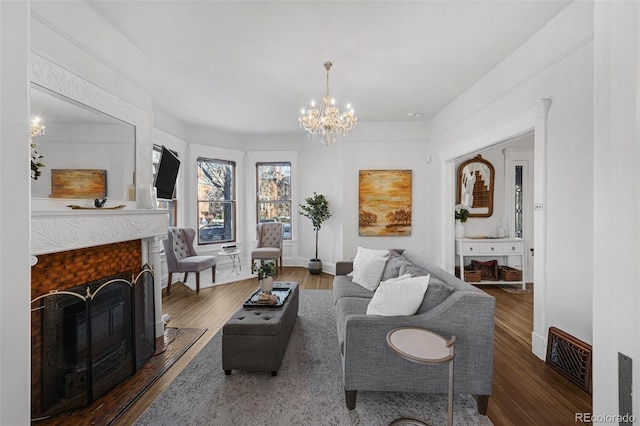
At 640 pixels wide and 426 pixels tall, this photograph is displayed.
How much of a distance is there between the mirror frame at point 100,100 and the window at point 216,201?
9.75 ft

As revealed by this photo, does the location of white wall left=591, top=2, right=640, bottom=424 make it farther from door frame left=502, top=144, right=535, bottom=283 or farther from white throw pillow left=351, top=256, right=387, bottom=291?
door frame left=502, top=144, right=535, bottom=283

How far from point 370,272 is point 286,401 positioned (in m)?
1.65

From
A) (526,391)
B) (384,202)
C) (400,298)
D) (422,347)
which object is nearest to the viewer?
(422,347)

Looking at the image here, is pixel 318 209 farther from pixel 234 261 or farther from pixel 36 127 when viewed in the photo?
pixel 36 127

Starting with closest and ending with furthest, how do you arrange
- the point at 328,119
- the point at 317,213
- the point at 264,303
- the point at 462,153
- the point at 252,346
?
the point at 252,346 → the point at 264,303 → the point at 328,119 → the point at 462,153 → the point at 317,213

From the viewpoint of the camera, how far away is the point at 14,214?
556 mm

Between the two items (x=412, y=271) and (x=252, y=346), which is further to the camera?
(x=412, y=271)

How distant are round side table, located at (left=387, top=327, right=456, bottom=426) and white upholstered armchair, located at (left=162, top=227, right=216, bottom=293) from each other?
144 inches

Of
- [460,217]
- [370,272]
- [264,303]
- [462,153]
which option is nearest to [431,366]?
[370,272]

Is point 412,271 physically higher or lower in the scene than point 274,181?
lower

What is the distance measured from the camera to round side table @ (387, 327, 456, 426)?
1.51m

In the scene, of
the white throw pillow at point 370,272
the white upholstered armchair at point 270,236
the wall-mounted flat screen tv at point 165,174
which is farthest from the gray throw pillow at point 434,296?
the white upholstered armchair at point 270,236

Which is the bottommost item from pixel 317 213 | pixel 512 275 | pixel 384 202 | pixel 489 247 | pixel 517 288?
pixel 517 288

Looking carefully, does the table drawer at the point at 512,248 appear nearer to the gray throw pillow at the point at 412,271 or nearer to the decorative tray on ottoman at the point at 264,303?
the gray throw pillow at the point at 412,271
